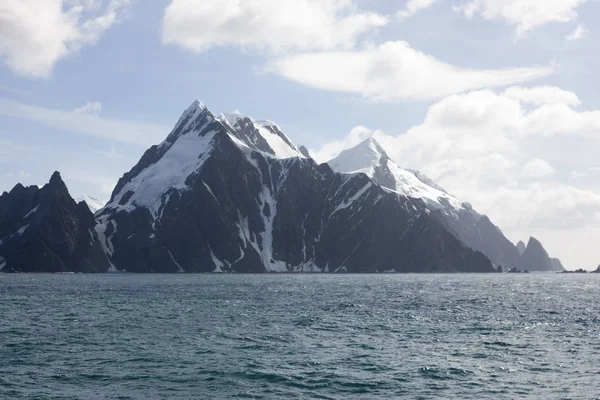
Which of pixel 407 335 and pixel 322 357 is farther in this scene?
pixel 407 335

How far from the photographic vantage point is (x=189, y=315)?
340ft

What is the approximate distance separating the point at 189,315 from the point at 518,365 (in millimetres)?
55144

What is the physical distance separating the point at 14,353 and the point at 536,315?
79.4 metres

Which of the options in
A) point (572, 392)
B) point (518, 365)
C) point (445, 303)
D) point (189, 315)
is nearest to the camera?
point (572, 392)

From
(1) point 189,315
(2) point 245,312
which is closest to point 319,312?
(2) point 245,312

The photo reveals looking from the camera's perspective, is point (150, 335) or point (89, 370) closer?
point (89, 370)

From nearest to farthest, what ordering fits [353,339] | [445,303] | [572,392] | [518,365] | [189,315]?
1. [572,392]
2. [518,365]
3. [353,339]
4. [189,315]
5. [445,303]

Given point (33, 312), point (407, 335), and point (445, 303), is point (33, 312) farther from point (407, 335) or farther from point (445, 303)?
point (445, 303)

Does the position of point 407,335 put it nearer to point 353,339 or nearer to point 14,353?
point 353,339

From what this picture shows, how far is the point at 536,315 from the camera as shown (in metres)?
110

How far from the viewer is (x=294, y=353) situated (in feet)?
225

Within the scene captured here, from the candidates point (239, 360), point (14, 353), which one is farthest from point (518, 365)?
point (14, 353)

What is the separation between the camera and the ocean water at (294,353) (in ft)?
174

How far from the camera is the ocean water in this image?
5300 cm
